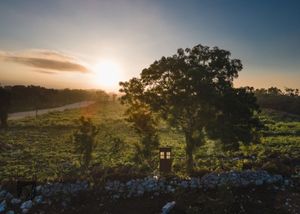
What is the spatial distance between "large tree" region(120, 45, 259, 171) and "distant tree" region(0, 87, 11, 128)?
140 ft

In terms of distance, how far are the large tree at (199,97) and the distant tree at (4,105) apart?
140ft

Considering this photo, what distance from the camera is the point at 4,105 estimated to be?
5859 centimetres

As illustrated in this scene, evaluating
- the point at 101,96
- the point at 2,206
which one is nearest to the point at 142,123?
the point at 2,206

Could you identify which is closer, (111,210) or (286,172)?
(111,210)

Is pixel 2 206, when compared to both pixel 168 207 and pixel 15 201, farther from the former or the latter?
pixel 168 207

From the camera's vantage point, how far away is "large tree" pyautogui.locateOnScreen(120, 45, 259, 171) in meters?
20.0

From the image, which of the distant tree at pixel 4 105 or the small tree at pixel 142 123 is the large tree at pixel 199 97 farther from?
the distant tree at pixel 4 105

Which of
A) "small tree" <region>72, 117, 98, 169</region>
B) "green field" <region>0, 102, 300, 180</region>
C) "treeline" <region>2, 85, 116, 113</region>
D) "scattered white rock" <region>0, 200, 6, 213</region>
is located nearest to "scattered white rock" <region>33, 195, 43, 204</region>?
"scattered white rock" <region>0, 200, 6, 213</region>

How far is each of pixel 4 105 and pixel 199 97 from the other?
48544 millimetres

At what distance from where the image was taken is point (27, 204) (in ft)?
53.1

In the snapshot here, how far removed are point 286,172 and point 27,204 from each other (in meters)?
14.7

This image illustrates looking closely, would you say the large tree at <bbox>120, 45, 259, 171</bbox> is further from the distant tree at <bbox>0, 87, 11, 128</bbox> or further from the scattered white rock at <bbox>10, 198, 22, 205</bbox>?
the distant tree at <bbox>0, 87, 11, 128</bbox>

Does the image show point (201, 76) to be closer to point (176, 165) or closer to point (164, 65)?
point (164, 65)

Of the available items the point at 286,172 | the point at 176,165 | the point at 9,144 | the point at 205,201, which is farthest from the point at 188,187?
the point at 9,144
